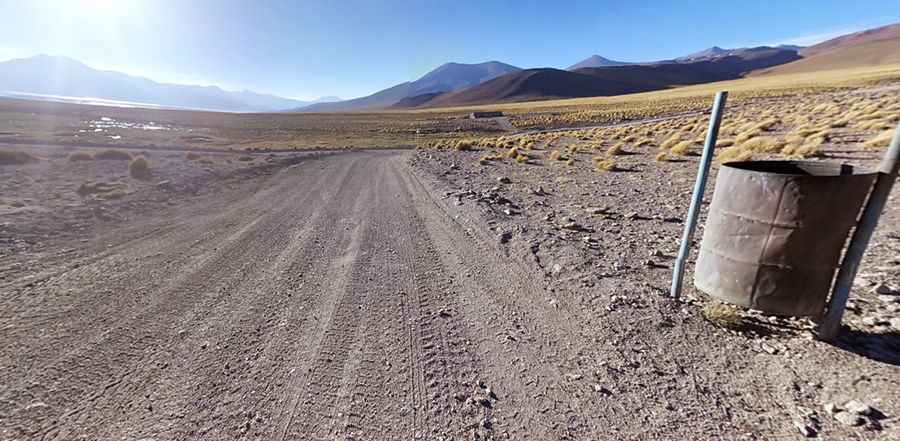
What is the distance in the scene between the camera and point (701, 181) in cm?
344

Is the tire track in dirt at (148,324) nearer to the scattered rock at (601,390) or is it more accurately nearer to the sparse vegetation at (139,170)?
the scattered rock at (601,390)

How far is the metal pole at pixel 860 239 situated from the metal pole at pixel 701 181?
995 millimetres

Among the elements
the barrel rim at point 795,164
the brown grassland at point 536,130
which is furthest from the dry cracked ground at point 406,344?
the brown grassland at point 536,130

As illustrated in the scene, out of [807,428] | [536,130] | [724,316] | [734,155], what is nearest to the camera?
[807,428]

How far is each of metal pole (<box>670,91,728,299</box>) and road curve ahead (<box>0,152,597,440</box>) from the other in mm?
1332

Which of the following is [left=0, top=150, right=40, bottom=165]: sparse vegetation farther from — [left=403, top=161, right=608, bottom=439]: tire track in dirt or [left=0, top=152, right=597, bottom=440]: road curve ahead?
[left=403, top=161, right=608, bottom=439]: tire track in dirt

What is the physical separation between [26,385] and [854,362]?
6.05m

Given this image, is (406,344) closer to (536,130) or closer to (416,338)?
(416,338)

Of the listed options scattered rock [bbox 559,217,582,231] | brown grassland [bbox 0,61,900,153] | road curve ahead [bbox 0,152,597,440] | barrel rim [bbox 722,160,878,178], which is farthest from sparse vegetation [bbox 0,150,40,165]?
barrel rim [bbox 722,160,878,178]

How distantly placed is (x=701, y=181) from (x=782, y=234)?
789 millimetres

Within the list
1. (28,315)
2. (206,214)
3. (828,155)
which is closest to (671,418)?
(28,315)

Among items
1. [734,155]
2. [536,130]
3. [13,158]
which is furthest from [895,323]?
[536,130]

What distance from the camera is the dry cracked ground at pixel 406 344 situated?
8.06ft

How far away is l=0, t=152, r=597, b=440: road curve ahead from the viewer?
2520 mm
